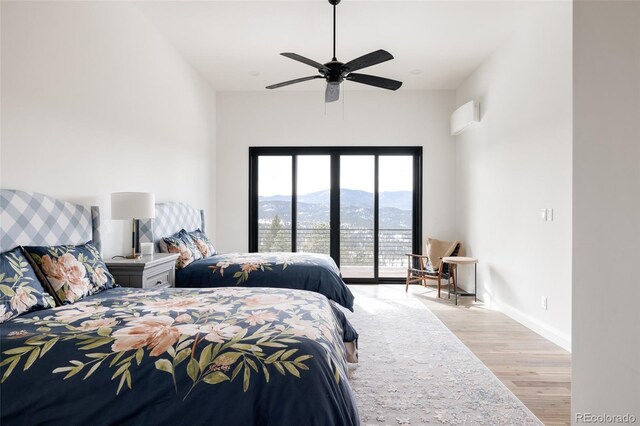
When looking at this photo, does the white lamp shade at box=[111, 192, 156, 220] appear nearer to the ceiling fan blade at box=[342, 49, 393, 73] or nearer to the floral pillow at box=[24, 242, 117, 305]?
the floral pillow at box=[24, 242, 117, 305]

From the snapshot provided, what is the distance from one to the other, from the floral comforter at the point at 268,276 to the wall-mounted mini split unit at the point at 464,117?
2893 millimetres

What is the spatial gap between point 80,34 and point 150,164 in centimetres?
131

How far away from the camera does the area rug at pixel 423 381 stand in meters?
2.02

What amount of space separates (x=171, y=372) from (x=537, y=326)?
3349 mm

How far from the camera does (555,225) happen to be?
3.16 m

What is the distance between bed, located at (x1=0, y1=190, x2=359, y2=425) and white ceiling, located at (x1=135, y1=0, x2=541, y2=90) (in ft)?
9.54

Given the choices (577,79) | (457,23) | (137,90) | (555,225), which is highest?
(457,23)

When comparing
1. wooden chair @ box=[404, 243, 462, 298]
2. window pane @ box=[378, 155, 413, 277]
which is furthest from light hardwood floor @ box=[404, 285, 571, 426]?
window pane @ box=[378, 155, 413, 277]

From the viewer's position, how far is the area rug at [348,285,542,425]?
2020mm

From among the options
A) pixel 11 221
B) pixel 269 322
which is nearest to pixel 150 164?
pixel 11 221

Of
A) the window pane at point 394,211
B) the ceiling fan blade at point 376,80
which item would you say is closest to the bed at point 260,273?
the ceiling fan blade at point 376,80

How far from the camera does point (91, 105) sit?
2.78m

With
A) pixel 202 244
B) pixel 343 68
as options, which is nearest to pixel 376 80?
pixel 343 68

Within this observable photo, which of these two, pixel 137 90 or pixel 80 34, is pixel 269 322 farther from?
pixel 137 90
